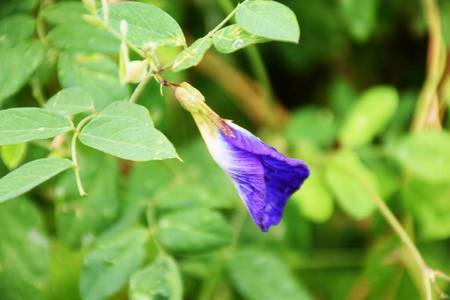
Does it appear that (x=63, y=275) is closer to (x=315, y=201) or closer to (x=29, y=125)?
(x=315, y=201)

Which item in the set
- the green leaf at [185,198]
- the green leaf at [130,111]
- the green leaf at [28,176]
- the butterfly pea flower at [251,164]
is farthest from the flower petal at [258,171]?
the green leaf at [185,198]

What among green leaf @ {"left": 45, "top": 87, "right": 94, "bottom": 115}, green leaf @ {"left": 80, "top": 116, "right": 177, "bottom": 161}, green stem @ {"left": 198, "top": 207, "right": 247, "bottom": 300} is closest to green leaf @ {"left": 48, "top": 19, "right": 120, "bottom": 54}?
green leaf @ {"left": 45, "top": 87, "right": 94, "bottom": 115}

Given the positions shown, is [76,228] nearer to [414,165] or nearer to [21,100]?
[21,100]

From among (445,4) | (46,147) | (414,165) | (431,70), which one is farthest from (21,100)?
(445,4)

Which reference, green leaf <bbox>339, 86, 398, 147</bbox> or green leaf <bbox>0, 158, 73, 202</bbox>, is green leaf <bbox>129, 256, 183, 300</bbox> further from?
green leaf <bbox>339, 86, 398, 147</bbox>

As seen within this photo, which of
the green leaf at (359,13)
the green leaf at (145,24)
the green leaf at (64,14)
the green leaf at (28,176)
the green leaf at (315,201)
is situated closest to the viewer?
the green leaf at (28,176)

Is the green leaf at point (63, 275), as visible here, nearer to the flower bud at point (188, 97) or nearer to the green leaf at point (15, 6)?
the green leaf at point (15, 6)
